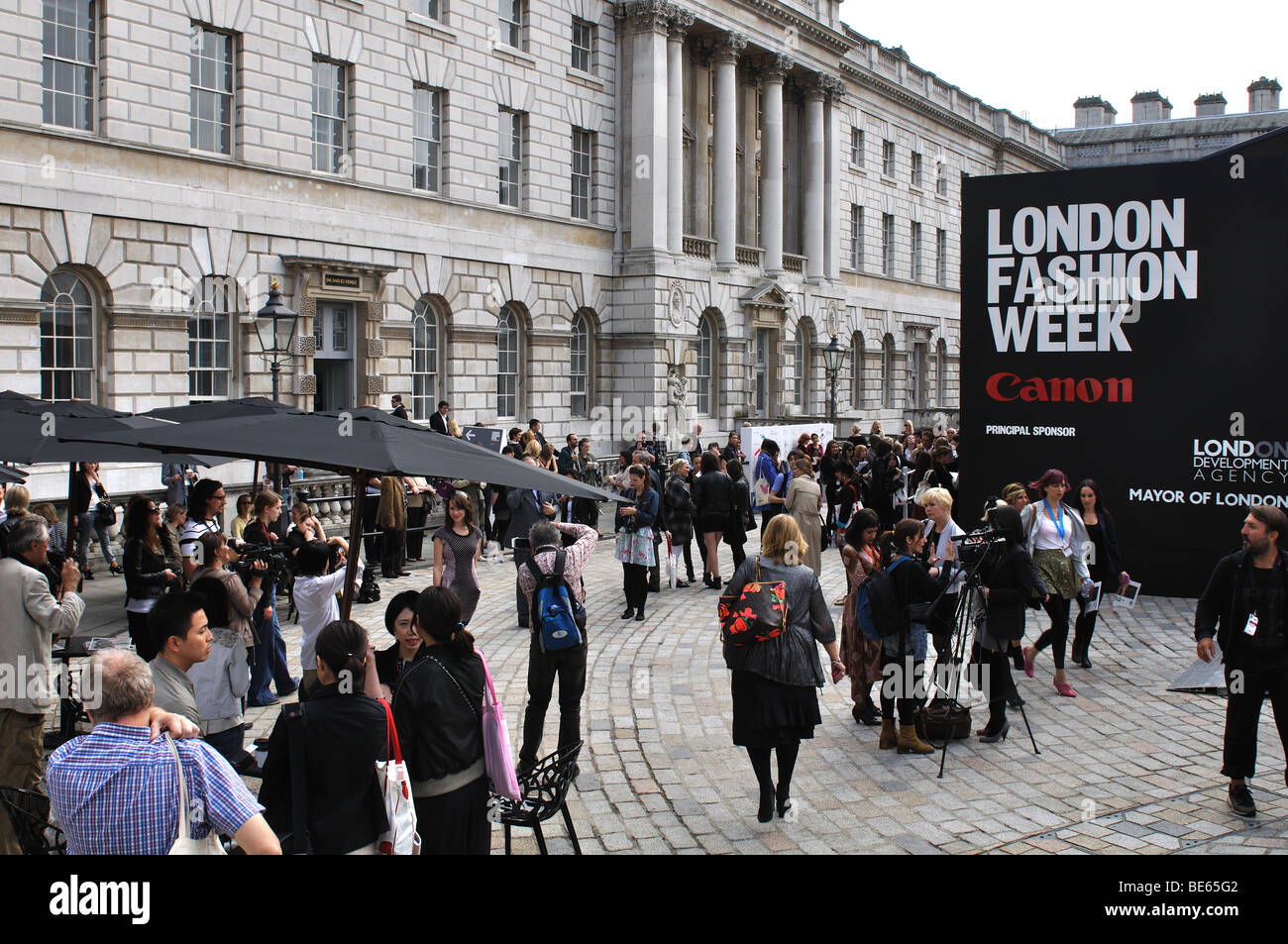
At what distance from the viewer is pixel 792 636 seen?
23.9ft

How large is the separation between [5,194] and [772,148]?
26.2 meters

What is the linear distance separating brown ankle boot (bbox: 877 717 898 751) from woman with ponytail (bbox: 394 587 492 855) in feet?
13.9

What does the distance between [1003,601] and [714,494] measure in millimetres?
6668

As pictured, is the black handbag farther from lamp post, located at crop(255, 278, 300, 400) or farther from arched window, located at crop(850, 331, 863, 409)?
arched window, located at crop(850, 331, 863, 409)

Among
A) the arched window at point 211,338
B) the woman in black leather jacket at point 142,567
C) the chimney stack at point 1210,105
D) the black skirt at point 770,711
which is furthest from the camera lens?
the chimney stack at point 1210,105

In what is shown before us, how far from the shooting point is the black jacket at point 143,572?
9258mm

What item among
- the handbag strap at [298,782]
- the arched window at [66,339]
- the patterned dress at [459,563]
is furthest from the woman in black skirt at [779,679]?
the arched window at [66,339]

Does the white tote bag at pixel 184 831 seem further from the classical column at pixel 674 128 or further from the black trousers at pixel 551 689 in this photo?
the classical column at pixel 674 128

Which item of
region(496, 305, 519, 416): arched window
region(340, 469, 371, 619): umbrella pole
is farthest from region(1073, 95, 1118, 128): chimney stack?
region(340, 469, 371, 619): umbrella pole

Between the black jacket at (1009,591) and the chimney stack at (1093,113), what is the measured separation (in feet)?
261

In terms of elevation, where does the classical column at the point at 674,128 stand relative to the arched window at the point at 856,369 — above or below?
above

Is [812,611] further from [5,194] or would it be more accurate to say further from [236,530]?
[5,194]

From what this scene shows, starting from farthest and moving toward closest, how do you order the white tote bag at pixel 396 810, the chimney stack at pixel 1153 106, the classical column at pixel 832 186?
the chimney stack at pixel 1153 106 → the classical column at pixel 832 186 → the white tote bag at pixel 396 810

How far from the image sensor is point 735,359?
36.7 meters
